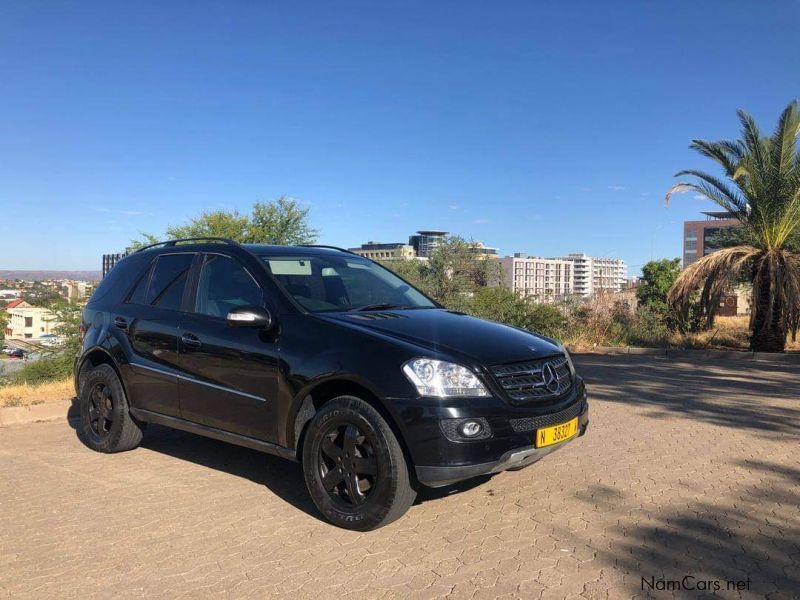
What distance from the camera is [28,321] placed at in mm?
20266

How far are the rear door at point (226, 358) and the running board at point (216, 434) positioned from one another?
0.05 meters

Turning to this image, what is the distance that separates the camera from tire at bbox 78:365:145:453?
18.1 ft

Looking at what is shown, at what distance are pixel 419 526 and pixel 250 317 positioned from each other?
5.91ft

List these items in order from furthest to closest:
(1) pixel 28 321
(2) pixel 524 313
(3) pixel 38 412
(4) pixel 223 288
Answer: (1) pixel 28 321, (2) pixel 524 313, (3) pixel 38 412, (4) pixel 223 288

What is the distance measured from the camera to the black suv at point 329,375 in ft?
12.0

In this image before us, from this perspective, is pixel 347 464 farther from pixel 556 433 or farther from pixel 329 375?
pixel 556 433

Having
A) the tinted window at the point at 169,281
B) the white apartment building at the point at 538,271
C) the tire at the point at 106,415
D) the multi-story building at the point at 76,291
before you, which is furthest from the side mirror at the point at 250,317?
the white apartment building at the point at 538,271

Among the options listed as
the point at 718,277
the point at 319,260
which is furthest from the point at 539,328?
the point at 319,260

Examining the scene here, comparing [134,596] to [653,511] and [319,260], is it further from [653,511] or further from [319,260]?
[653,511]

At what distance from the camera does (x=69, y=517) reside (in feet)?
13.8

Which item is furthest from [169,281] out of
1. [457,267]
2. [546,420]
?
[457,267]

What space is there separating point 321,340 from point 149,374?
196cm

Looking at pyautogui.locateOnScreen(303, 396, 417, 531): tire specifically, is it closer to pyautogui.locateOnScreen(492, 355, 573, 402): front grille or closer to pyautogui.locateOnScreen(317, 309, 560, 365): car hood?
pyautogui.locateOnScreen(317, 309, 560, 365): car hood

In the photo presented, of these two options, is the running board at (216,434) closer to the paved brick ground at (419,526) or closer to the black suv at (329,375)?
the black suv at (329,375)
